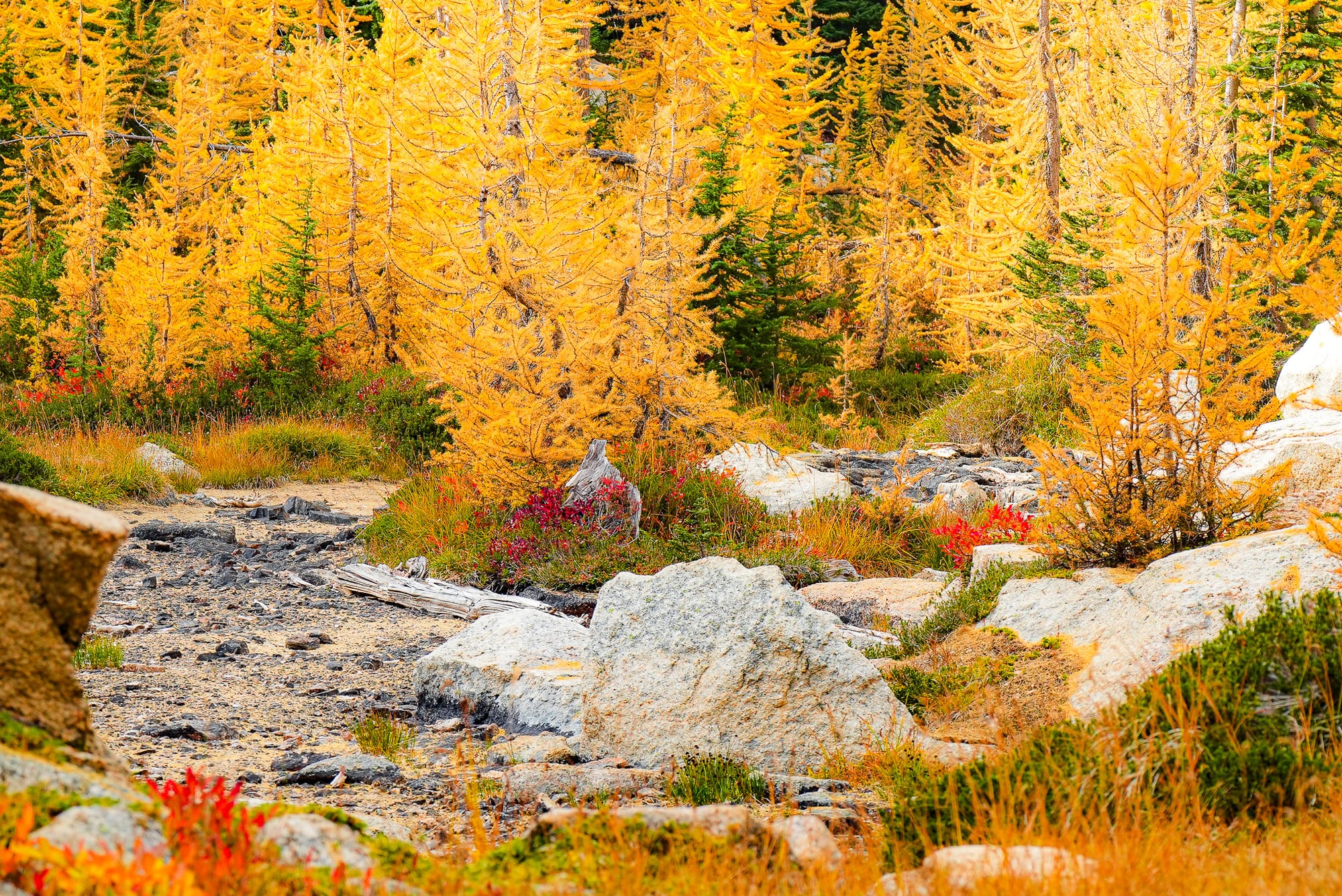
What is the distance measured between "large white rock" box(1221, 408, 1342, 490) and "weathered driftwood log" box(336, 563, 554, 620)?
5.08 m

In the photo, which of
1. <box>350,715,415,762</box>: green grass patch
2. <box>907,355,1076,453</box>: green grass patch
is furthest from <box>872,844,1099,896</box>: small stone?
<box>907,355,1076,453</box>: green grass patch

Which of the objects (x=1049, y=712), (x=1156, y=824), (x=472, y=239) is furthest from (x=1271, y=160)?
(x=1156, y=824)

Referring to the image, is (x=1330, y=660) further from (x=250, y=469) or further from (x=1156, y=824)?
(x=250, y=469)

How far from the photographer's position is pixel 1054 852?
9.28 ft

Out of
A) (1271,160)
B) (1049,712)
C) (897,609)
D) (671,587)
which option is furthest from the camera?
(1271,160)

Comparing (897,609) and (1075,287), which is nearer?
(897,609)

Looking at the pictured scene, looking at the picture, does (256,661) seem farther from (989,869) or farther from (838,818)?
(989,869)

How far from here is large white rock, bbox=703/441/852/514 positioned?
1102cm

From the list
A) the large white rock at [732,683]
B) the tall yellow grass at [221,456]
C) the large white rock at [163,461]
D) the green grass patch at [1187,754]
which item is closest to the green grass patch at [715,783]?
the large white rock at [732,683]

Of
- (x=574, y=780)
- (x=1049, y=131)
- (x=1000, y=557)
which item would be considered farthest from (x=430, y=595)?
(x=1049, y=131)

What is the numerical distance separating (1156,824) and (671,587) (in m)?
2.91

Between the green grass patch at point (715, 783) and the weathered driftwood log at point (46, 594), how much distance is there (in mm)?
2344

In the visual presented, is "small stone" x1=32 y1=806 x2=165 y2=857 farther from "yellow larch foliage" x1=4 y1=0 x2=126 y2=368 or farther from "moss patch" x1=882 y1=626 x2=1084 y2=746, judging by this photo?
"yellow larch foliage" x1=4 y1=0 x2=126 y2=368

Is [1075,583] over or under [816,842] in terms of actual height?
under
